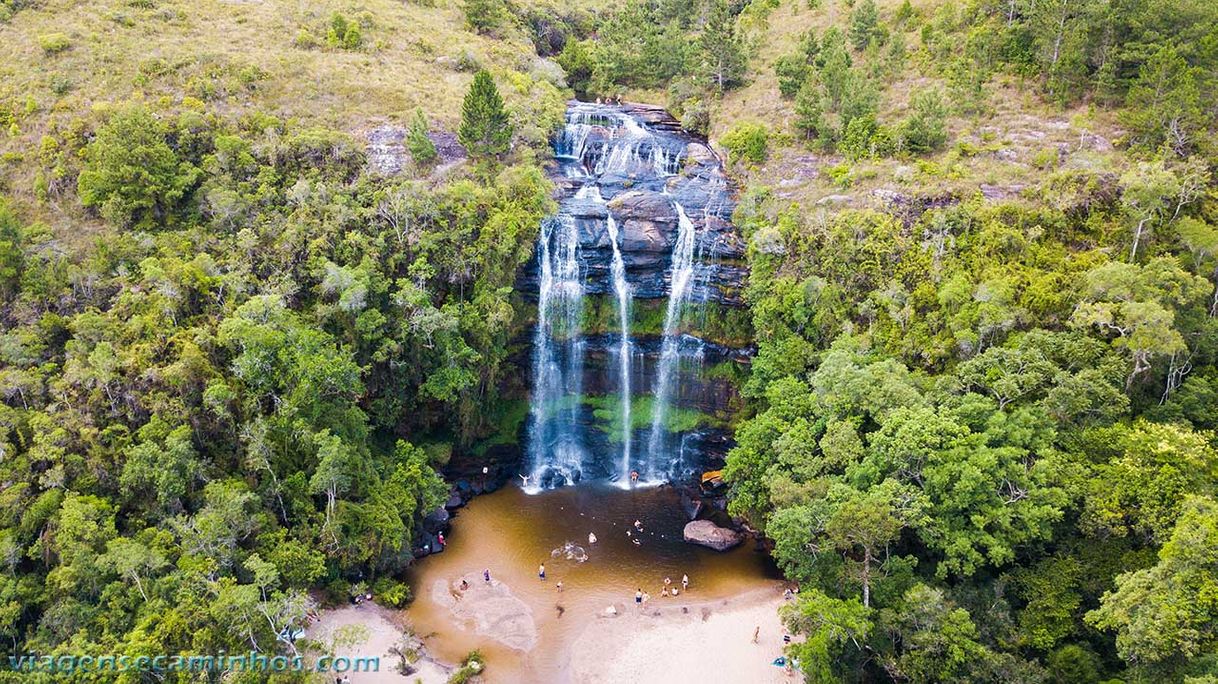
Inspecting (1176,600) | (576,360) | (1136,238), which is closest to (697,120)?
(576,360)

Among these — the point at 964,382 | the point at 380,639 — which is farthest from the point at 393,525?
the point at 964,382

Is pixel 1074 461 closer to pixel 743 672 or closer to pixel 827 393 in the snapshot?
pixel 827 393

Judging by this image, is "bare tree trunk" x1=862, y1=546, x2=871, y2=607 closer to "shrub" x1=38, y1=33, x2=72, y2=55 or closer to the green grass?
the green grass

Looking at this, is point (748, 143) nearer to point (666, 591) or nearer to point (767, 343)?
point (767, 343)

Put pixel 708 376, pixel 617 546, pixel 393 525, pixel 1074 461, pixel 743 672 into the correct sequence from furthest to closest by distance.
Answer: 1. pixel 708 376
2. pixel 617 546
3. pixel 393 525
4. pixel 743 672
5. pixel 1074 461

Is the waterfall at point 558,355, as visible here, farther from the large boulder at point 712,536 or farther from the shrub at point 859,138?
the shrub at point 859,138

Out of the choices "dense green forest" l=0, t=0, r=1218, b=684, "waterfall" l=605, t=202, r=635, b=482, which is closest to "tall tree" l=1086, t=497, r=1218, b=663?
"dense green forest" l=0, t=0, r=1218, b=684
